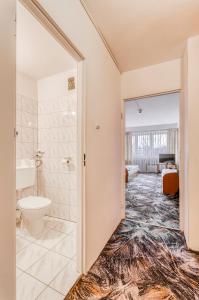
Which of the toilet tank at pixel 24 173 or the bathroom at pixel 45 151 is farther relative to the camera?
the toilet tank at pixel 24 173

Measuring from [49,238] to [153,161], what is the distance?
292 inches

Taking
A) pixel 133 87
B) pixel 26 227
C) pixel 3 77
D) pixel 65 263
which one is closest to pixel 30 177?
pixel 26 227

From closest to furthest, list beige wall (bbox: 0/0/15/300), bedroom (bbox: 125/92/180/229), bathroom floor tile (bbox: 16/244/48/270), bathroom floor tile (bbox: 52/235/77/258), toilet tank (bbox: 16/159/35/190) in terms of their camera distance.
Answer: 1. beige wall (bbox: 0/0/15/300)
2. bathroom floor tile (bbox: 16/244/48/270)
3. bathroom floor tile (bbox: 52/235/77/258)
4. toilet tank (bbox: 16/159/35/190)
5. bedroom (bbox: 125/92/180/229)

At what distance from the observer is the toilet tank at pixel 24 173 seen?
2.19m

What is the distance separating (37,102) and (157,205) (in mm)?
3073

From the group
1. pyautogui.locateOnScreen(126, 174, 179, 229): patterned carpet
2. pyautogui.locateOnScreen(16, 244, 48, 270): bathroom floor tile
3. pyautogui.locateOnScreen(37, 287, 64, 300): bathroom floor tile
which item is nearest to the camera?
pyautogui.locateOnScreen(37, 287, 64, 300): bathroom floor tile

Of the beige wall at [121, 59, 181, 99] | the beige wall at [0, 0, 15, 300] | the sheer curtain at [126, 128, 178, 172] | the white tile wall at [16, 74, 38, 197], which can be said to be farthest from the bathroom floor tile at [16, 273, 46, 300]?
the sheer curtain at [126, 128, 178, 172]

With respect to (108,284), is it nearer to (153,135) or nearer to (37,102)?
(37,102)

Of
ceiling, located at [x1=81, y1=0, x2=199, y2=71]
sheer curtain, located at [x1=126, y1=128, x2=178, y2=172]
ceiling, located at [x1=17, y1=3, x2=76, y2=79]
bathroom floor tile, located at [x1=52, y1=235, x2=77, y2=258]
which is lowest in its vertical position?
bathroom floor tile, located at [x1=52, y1=235, x2=77, y2=258]

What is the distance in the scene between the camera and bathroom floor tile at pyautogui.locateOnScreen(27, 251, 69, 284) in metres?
1.42

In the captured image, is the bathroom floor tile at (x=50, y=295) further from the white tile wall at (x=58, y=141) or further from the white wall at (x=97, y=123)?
the white tile wall at (x=58, y=141)

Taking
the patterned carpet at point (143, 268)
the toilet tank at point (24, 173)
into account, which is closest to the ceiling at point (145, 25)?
the toilet tank at point (24, 173)

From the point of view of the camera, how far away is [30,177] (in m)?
2.37

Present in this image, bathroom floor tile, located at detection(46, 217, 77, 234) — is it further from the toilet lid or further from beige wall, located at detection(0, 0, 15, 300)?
beige wall, located at detection(0, 0, 15, 300)
